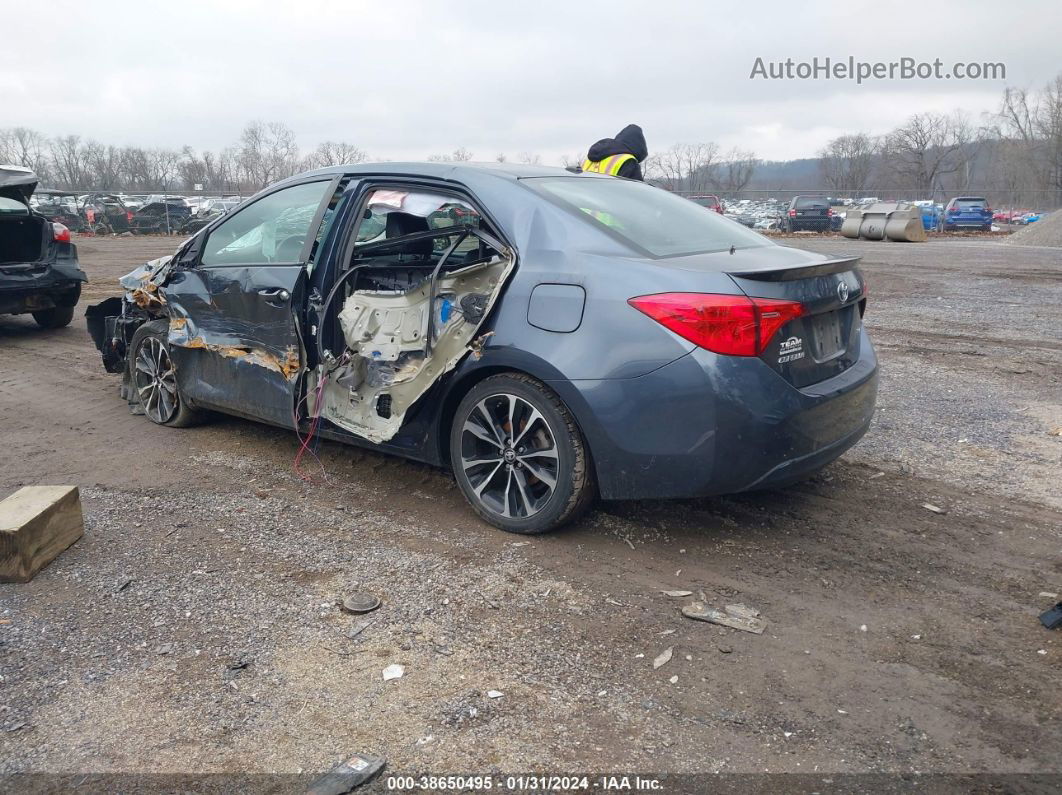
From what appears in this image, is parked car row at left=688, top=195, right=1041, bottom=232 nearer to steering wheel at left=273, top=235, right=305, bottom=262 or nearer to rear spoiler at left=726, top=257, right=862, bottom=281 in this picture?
steering wheel at left=273, top=235, right=305, bottom=262

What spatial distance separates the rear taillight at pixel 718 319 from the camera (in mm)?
3443

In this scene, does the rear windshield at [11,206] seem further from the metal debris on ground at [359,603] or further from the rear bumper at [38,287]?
the metal debris on ground at [359,603]

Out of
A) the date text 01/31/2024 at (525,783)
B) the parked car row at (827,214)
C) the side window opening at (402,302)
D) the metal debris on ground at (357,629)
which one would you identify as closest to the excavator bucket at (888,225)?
the parked car row at (827,214)

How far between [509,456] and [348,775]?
1.78 meters

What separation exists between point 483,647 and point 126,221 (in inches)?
1317

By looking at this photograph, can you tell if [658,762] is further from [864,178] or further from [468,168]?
[864,178]

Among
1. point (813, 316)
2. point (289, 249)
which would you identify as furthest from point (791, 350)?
point (289, 249)

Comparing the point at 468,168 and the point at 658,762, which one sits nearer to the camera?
the point at 658,762

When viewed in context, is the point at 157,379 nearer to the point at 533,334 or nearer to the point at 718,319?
the point at 533,334

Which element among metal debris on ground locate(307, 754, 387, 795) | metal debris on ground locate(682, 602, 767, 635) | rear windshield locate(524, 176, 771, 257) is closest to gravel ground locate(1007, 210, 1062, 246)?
rear windshield locate(524, 176, 771, 257)

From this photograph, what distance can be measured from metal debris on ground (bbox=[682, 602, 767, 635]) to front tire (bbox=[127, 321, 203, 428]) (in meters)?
3.71

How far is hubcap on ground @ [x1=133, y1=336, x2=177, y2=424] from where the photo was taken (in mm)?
5742

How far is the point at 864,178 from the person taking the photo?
69.2m

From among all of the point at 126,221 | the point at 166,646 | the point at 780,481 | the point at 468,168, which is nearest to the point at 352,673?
the point at 166,646
